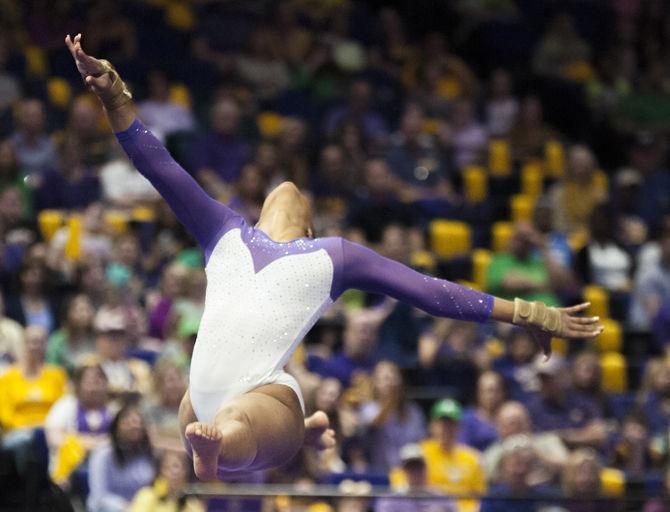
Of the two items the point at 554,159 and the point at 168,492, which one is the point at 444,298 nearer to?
the point at 168,492

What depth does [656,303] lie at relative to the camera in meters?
10.3

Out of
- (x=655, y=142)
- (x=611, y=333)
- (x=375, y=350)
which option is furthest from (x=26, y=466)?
(x=655, y=142)

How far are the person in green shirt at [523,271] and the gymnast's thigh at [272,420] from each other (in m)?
5.04

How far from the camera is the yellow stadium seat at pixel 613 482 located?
8164mm

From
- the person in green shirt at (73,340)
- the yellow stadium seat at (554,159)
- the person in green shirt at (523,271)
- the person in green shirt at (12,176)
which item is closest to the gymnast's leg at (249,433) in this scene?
the person in green shirt at (73,340)

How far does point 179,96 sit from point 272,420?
662cm

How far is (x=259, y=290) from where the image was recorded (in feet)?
15.6

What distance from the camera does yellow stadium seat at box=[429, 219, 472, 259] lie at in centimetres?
1043

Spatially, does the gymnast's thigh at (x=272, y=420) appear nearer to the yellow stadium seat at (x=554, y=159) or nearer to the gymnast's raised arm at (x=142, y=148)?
the gymnast's raised arm at (x=142, y=148)

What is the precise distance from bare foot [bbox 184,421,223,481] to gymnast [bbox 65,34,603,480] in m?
0.41

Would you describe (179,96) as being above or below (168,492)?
above

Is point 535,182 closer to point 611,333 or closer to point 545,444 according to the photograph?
point 611,333

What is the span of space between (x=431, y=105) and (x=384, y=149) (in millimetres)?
1063

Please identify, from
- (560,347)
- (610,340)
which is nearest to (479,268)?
(560,347)
